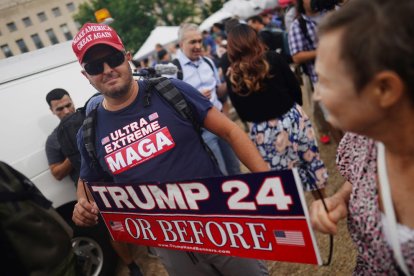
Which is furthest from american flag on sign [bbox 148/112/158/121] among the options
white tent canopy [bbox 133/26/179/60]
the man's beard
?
white tent canopy [bbox 133/26/179/60]


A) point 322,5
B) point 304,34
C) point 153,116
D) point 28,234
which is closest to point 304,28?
point 304,34

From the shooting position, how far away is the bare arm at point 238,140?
1812mm

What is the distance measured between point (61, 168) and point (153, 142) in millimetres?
1723

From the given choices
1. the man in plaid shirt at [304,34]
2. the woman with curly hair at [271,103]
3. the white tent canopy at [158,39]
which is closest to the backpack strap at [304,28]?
the man in plaid shirt at [304,34]

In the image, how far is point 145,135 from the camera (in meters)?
1.83

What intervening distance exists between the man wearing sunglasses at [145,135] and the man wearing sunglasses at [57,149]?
125cm

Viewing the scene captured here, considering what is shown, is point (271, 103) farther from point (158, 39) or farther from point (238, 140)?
point (158, 39)

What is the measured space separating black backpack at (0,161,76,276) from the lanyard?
1.28 metres

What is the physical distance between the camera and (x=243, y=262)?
1946mm

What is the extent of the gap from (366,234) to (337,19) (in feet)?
2.18

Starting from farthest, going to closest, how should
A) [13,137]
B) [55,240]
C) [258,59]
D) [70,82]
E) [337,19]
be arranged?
[70,82] < [13,137] < [258,59] < [55,240] < [337,19]

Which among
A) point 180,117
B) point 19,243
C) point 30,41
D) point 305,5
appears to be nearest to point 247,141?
point 180,117

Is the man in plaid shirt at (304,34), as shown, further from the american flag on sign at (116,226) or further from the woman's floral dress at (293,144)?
the american flag on sign at (116,226)

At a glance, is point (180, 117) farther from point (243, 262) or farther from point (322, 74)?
point (322, 74)
